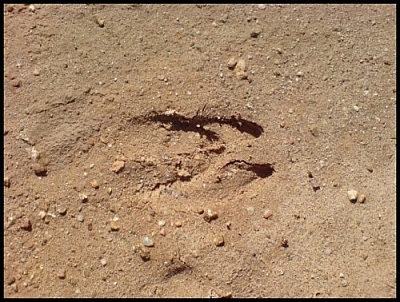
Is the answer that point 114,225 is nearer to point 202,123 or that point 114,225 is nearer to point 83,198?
point 83,198

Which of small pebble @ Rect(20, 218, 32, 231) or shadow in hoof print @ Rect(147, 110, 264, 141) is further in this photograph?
shadow in hoof print @ Rect(147, 110, 264, 141)

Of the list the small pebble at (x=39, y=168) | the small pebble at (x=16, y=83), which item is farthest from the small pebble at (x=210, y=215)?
the small pebble at (x=16, y=83)

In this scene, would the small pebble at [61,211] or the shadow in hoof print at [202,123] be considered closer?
the small pebble at [61,211]

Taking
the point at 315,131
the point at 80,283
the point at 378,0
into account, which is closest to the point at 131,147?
the point at 80,283

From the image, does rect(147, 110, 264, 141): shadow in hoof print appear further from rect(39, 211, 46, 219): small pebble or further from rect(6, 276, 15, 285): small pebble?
rect(6, 276, 15, 285): small pebble

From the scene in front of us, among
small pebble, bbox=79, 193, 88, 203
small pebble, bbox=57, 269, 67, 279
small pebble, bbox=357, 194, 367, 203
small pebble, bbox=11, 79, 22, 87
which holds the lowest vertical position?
small pebble, bbox=57, 269, 67, 279

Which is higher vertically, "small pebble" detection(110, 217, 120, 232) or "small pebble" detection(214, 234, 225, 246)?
"small pebble" detection(110, 217, 120, 232)

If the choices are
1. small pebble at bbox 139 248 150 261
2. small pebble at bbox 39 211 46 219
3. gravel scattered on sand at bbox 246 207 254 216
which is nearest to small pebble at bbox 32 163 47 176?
small pebble at bbox 39 211 46 219

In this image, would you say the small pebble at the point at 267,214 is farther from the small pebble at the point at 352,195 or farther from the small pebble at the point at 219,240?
the small pebble at the point at 352,195

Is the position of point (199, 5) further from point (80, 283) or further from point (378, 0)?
point (80, 283)
